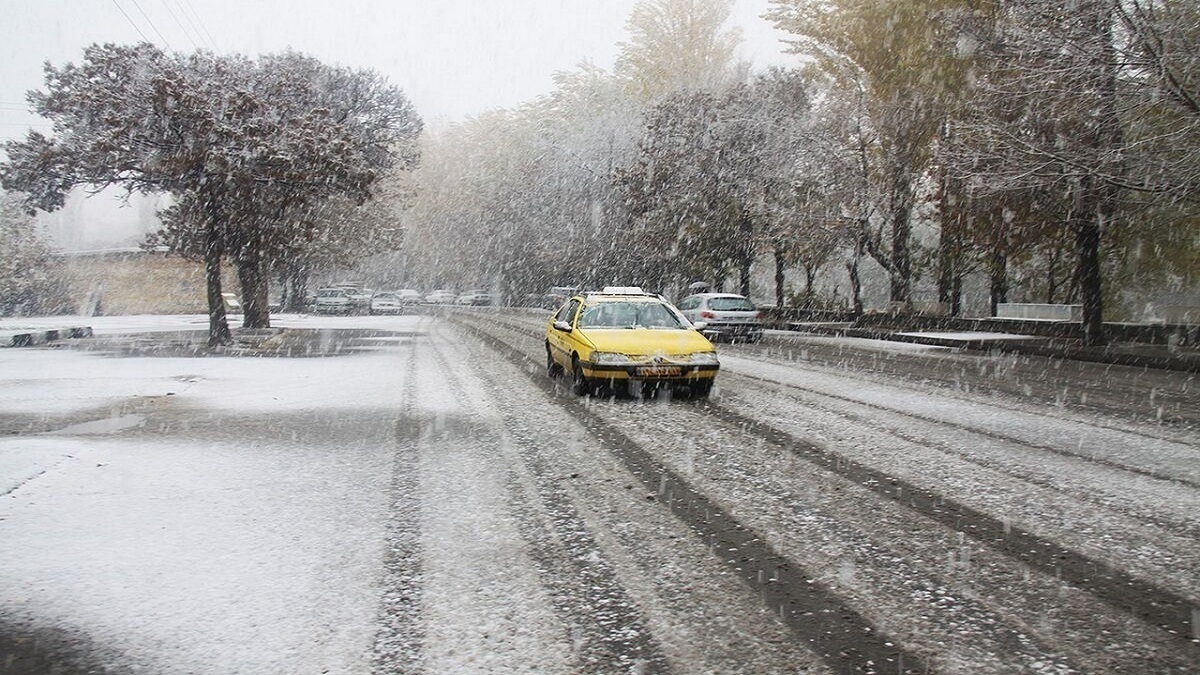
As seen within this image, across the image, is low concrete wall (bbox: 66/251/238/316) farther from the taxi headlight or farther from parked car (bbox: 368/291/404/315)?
the taxi headlight

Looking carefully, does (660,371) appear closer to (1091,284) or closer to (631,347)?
(631,347)

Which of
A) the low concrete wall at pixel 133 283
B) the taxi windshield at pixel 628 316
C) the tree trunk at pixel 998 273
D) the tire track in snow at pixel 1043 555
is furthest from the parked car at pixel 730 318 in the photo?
the low concrete wall at pixel 133 283

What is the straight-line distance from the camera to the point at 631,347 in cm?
1249

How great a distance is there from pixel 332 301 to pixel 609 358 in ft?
138

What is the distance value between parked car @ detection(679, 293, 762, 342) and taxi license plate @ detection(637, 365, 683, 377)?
15280mm

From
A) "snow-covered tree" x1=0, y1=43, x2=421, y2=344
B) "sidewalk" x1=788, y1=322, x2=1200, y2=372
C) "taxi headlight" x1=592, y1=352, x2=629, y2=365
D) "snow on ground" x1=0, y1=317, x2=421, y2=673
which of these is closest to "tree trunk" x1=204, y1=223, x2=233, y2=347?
"snow-covered tree" x1=0, y1=43, x2=421, y2=344

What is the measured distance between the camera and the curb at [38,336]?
2561 centimetres

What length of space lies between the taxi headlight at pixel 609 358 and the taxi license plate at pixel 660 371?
0.26 meters

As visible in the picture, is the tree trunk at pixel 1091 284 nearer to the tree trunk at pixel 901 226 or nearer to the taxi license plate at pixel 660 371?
the tree trunk at pixel 901 226

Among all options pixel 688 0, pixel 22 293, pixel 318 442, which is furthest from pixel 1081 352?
pixel 22 293

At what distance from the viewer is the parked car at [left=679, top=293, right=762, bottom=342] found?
2783 centimetres

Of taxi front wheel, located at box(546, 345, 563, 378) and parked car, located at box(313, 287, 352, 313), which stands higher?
parked car, located at box(313, 287, 352, 313)

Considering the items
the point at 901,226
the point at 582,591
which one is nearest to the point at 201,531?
the point at 582,591

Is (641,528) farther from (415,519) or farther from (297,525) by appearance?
(297,525)
